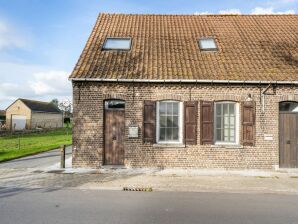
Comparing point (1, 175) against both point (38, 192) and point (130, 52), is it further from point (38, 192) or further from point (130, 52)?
point (130, 52)

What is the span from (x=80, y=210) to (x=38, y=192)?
234cm

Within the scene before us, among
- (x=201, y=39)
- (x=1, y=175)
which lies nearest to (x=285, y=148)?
(x=201, y=39)

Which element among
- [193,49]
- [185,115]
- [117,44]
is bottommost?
[185,115]

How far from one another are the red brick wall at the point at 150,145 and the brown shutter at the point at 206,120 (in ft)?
1.18

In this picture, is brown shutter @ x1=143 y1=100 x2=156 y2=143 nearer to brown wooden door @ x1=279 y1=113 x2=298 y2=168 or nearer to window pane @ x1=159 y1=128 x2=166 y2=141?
window pane @ x1=159 y1=128 x2=166 y2=141

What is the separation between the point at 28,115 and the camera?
59094 millimetres

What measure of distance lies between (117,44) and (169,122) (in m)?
4.63

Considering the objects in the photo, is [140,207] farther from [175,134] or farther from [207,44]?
[207,44]

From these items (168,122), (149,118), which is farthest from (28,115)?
(168,122)

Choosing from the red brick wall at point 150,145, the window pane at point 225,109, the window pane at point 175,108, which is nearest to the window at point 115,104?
the red brick wall at point 150,145

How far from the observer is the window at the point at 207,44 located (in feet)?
46.4

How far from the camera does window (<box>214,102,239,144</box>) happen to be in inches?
501

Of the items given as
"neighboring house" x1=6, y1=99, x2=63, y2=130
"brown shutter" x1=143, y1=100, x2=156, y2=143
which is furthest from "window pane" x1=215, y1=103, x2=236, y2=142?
"neighboring house" x1=6, y1=99, x2=63, y2=130

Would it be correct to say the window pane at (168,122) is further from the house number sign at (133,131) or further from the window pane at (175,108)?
the house number sign at (133,131)
